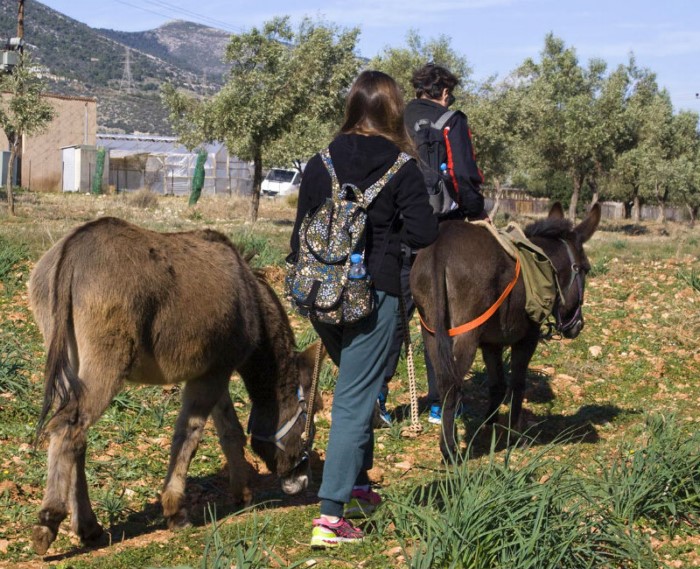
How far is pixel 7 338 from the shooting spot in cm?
708

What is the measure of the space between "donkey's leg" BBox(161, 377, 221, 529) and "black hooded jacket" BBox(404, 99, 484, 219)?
229cm

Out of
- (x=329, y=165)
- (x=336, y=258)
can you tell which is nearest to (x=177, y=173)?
(x=329, y=165)

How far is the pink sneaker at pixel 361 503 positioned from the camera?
4.30 m

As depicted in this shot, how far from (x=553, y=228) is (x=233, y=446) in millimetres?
2902

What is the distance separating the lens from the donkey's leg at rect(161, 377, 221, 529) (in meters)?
4.53

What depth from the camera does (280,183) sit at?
43.2m

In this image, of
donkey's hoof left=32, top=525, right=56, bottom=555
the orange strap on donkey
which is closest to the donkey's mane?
the orange strap on donkey

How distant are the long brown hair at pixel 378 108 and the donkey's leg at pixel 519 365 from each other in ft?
8.66

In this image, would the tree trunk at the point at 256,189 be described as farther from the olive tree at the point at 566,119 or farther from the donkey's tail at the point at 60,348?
the donkey's tail at the point at 60,348

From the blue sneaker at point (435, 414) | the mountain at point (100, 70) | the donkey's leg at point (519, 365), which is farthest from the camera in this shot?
the mountain at point (100, 70)

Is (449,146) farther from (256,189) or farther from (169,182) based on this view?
(169,182)

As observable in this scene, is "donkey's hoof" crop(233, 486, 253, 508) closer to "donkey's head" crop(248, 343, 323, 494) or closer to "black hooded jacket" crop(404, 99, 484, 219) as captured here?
"donkey's head" crop(248, 343, 323, 494)

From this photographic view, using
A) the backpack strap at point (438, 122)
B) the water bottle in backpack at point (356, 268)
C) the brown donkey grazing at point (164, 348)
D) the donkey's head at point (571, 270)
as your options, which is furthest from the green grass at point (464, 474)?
the backpack strap at point (438, 122)

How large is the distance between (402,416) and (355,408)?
293cm
